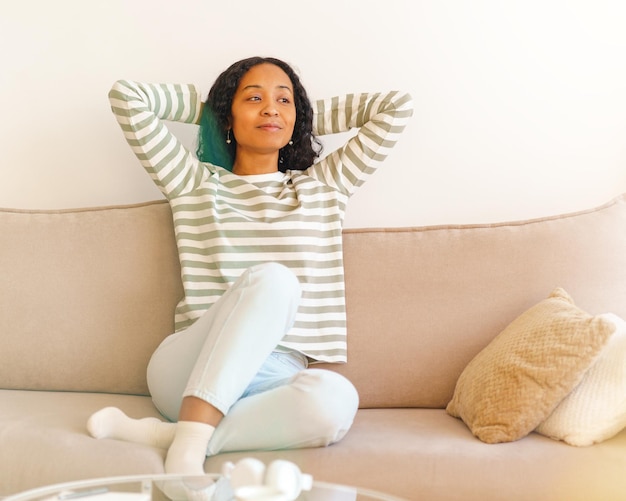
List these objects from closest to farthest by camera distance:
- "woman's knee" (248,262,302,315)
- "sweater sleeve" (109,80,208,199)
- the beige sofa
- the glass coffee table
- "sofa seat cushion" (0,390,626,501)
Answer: the glass coffee table
"sofa seat cushion" (0,390,626,501)
"woman's knee" (248,262,302,315)
the beige sofa
"sweater sleeve" (109,80,208,199)

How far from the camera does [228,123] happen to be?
2.23 meters

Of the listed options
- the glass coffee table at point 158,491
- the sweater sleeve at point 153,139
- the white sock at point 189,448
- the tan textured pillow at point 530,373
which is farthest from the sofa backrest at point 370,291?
the glass coffee table at point 158,491

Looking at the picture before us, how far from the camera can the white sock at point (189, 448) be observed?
1.43m

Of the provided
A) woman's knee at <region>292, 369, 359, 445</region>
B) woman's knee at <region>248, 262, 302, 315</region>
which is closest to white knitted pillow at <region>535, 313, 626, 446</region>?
woman's knee at <region>292, 369, 359, 445</region>

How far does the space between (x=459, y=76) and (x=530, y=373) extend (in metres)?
1.09

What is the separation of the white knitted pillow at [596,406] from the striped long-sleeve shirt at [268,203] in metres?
0.58

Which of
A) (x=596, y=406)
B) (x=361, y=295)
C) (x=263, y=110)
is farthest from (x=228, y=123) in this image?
(x=596, y=406)

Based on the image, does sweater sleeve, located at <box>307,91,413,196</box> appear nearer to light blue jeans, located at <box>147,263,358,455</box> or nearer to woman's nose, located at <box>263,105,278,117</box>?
woman's nose, located at <box>263,105,278,117</box>

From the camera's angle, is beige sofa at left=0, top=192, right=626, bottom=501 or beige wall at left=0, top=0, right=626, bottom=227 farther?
beige wall at left=0, top=0, right=626, bottom=227

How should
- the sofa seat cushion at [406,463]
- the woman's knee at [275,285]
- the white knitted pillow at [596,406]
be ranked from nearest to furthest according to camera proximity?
the sofa seat cushion at [406,463], the white knitted pillow at [596,406], the woman's knee at [275,285]

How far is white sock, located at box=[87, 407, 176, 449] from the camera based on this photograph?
1.56m

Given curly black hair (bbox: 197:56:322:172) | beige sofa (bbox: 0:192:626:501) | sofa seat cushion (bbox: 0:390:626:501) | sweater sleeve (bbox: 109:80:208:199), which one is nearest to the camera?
sofa seat cushion (bbox: 0:390:626:501)

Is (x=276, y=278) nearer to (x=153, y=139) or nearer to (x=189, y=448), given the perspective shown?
(x=189, y=448)

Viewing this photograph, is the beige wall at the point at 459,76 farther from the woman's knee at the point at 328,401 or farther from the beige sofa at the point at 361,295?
the woman's knee at the point at 328,401
